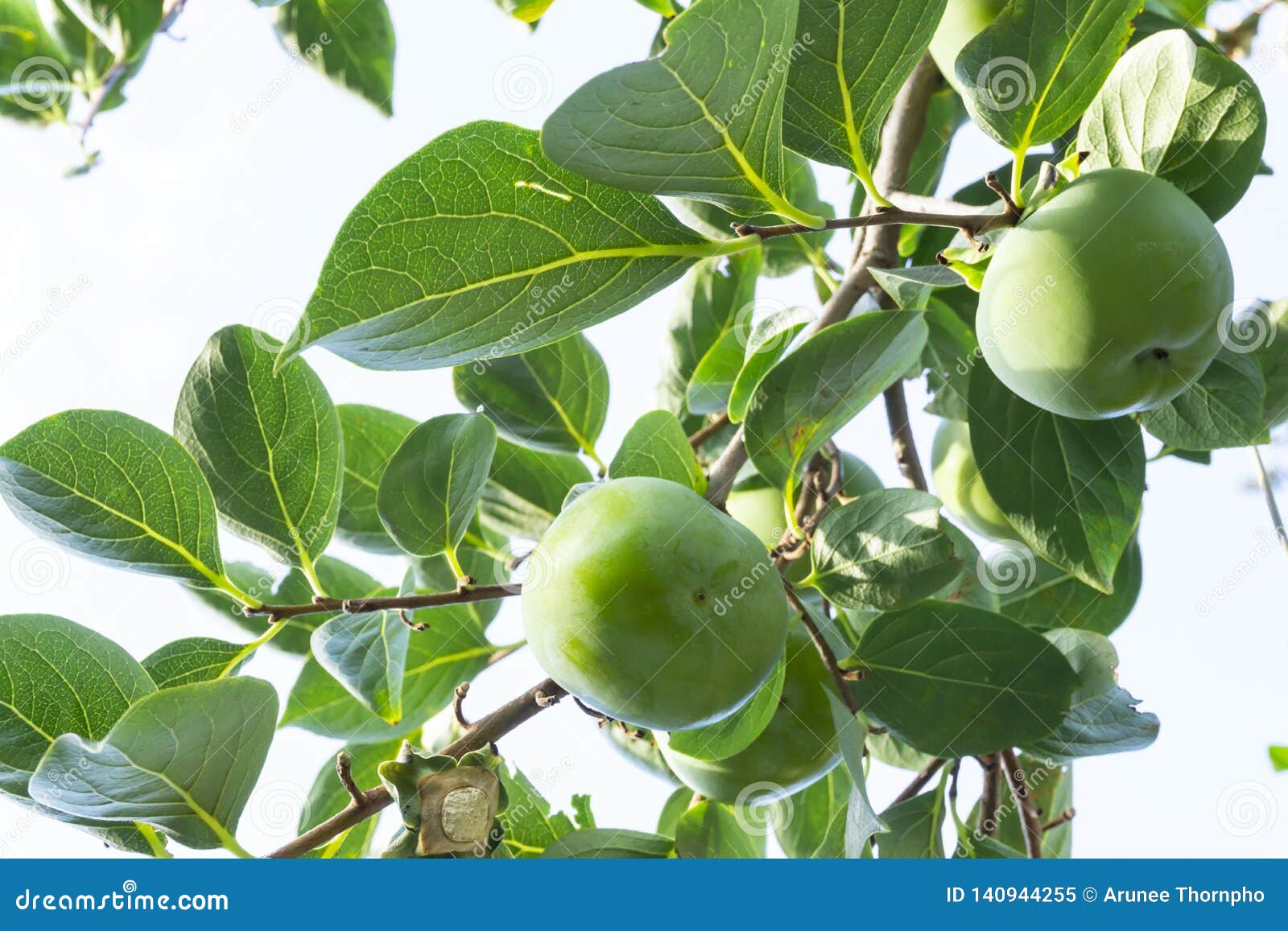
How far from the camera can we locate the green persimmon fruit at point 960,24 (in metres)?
0.91

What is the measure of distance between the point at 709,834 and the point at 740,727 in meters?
0.19

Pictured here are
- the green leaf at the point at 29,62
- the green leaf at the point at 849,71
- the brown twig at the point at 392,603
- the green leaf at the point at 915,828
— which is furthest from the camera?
the green leaf at the point at 29,62

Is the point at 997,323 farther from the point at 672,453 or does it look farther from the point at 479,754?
the point at 479,754

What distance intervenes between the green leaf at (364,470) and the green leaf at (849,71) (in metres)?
0.53

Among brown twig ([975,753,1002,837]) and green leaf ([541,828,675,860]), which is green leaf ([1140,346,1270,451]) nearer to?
brown twig ([975,753,1002,837])

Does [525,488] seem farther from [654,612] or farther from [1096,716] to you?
[1096,716]

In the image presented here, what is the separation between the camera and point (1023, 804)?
1.05m

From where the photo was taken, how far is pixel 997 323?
730 millimetres

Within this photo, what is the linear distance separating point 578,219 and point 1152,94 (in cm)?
43

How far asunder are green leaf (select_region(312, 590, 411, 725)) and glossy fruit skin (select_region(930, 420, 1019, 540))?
626 mm

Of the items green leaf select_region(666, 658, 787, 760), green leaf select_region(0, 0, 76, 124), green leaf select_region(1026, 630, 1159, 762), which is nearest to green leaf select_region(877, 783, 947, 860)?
green leaf select_region(1026, 630, 1159, 762)

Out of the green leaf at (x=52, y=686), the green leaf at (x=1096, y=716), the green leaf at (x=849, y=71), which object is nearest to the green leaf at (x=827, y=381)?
the green leaf at (x=849, y=71)

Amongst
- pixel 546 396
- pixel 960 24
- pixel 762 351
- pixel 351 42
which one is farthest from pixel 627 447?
pixel 351 42

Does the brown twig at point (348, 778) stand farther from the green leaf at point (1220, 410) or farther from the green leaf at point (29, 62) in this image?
the green leaf at point (29, 62)
